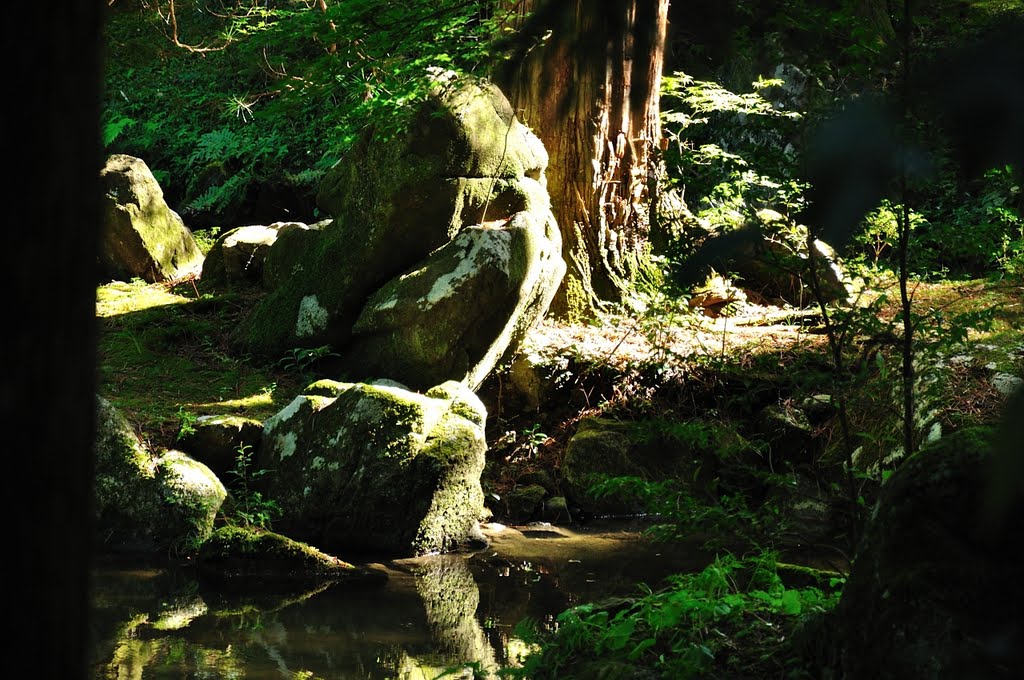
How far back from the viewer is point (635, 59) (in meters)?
2.38

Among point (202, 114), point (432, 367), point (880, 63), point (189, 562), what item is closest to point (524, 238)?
point (432, 367)

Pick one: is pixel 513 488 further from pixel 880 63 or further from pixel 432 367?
pixel 880 63

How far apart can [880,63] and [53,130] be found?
2409mm

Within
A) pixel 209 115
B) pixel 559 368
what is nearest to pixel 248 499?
Result: pixel 559 368

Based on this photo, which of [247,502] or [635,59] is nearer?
[635,59]

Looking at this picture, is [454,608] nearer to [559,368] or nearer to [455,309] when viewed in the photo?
[455,309]

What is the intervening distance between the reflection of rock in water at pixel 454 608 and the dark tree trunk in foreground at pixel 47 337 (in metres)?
3.33

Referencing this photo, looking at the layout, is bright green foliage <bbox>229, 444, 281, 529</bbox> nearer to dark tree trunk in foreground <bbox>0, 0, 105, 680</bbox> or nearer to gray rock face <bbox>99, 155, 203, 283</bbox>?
gray rock face <bbox>99, 155, 203, 283</bbox>

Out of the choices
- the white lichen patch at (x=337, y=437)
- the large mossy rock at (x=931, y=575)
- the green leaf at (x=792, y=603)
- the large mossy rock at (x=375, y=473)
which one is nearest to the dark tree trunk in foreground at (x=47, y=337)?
the large mossy rock at (x=931, y=575)

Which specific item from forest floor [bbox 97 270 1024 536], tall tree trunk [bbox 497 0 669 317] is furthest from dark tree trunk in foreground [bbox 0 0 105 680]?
tall tree trunk [bbox 497 0 669 317]

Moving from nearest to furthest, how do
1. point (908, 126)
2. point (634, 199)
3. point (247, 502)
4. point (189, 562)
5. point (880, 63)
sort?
point (908, 126) < point (880, 63) < point (189, 562) < point (247, 502) < point (634, 199)

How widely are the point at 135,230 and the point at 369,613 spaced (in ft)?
23.9

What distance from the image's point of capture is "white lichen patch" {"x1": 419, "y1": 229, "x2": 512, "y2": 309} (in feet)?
25.0

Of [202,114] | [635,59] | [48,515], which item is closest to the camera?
[48,515]
